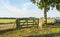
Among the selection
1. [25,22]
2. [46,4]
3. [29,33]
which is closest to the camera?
[29,33]

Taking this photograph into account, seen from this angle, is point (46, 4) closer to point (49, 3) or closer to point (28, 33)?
point (49, 3)

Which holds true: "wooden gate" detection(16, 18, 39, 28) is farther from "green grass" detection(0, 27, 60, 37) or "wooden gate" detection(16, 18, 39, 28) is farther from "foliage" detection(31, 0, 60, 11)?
"foliage" detection(31, 0, 60, 11)

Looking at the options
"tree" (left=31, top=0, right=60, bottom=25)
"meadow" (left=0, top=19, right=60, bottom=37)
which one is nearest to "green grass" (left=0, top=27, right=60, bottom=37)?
"meadow" (left=0, top=19, right=60, bottom=37)

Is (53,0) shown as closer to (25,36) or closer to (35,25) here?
(35,25)

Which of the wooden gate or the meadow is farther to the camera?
the wooden gate

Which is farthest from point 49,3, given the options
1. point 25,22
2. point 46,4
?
point 25,22

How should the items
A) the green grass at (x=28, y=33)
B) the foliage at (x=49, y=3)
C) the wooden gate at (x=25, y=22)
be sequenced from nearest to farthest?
1. the green grass at (x=28, y=33)
2. the wooden gate at (x=25, y=22)
3. the foliage at (x=49, y=3)

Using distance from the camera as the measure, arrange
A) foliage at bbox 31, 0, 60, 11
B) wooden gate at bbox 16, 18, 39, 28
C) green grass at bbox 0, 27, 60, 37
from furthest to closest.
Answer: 1. foliage at bbox 31, 0, 60, 11
2. wooden gate at bbox 16, 18, 39, 28
3. green grass at bbox 0, 27, 60, 37

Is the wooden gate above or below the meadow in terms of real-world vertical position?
above

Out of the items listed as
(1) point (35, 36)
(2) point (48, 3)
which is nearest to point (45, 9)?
(2) point (48, 3)

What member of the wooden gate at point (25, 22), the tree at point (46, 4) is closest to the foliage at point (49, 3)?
the tree at point (46, 4)

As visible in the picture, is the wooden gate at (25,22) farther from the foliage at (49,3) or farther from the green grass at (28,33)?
the foliage at (49,3)

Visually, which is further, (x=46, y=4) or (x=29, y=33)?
(x=46, y=4)

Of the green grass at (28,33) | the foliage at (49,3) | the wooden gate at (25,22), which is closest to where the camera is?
the green grass at (28,33)
